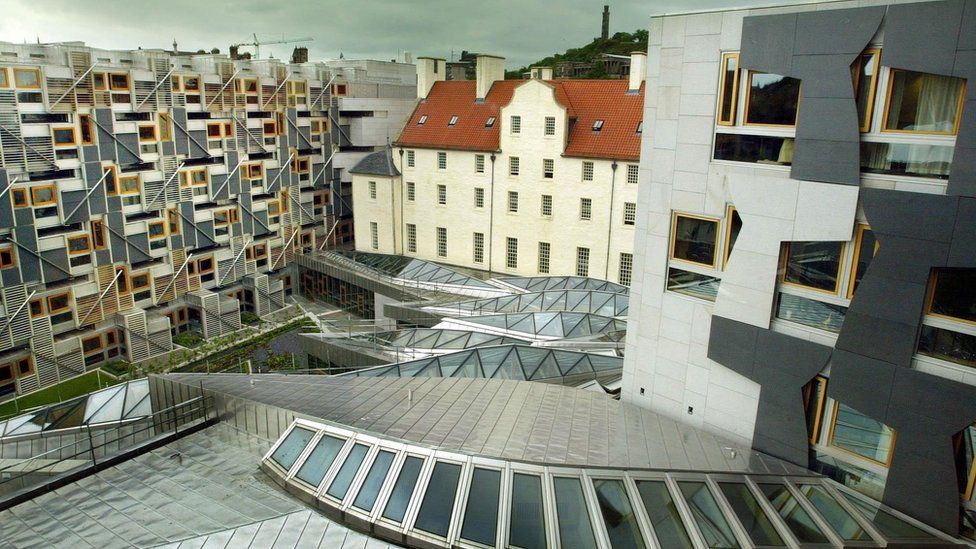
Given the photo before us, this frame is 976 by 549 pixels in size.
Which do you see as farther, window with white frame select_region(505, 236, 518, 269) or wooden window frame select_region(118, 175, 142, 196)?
window with white frame select_region(505, 236, 518, 269)

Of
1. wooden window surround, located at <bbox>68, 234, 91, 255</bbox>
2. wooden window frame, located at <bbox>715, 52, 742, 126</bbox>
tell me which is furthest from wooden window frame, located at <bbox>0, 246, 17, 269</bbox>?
wooden window frame, located at <bbox>715, 52, 742, 126</bbox>

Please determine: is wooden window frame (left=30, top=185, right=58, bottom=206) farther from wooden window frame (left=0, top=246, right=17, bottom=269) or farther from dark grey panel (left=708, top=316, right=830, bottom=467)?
dark grey panel (left=708, top=316, right=830, bottom=467)

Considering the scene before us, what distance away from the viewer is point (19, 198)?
33.0m

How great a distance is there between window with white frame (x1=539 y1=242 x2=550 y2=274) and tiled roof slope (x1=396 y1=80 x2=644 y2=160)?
21.0ft

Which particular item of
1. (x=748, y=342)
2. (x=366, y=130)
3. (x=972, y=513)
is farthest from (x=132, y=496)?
(x=366, y=130)

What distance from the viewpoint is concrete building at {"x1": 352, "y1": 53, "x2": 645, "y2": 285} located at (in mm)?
40875

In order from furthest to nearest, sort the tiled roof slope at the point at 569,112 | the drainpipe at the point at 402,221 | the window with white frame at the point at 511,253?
the drainpipe at the point at 402,221 → the window with white frame at the point at 511,253 → the tiled roof slope at the point at 569,112

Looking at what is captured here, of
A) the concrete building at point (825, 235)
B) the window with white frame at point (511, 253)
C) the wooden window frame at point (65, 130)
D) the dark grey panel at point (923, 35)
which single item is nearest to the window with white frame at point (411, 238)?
the window with white frame at point (511, 253)

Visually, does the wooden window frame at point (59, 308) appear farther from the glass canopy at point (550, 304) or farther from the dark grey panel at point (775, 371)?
the dark grey panel at point (775, 371)

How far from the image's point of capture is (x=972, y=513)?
10148mm

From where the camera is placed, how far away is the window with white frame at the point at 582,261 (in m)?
42.2

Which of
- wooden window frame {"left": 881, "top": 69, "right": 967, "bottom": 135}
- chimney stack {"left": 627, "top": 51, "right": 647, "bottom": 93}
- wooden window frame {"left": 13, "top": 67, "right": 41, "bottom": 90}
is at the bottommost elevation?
wooden window frame {"left": 881, "top": 69, "right": 967, "bottom": 135}

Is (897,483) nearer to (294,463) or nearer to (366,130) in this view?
(294,463)

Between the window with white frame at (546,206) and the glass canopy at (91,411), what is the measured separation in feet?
91.4
